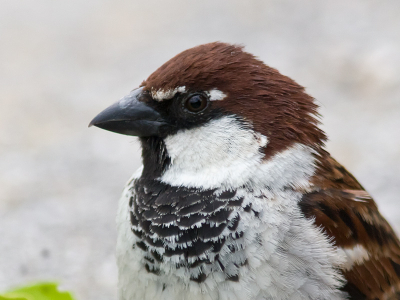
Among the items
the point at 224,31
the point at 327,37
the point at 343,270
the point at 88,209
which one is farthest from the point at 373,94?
the point at 343,270

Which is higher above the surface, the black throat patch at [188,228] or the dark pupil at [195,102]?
the dark pupil at [195,102]

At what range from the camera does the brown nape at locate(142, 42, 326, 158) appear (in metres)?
2.22

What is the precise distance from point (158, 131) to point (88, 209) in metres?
1.92

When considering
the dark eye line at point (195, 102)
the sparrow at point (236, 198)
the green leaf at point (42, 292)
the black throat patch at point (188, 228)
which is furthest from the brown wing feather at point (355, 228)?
the green leaf at point (42, 292)

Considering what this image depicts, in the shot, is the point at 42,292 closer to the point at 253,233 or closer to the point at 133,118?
the point at 253,233

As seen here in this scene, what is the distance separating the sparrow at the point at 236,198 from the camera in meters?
2.08

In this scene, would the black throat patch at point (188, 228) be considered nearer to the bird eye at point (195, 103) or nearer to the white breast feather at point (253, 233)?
the white breast feather at point (253, 233)

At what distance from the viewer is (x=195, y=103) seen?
225 cm

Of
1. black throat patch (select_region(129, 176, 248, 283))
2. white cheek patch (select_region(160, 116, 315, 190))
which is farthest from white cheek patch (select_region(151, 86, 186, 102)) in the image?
black throat patch (select_region(129, 176, 248, 283))

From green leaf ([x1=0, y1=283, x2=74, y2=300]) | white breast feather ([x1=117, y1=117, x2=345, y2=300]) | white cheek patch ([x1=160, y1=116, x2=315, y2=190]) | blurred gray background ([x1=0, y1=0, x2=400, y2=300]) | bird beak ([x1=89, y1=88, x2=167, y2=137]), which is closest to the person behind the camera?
green leaf ([x1=0, y1=283, x2=74, y2=300])

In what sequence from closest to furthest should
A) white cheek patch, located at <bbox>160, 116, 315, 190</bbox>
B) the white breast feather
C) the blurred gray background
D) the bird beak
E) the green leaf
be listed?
1. the green leaf
2. the white breast feather
3. white cheek patch, located at <bbox>160, 116, 315, 190</bbox>
4. the bird beak
5. the blurred gray background

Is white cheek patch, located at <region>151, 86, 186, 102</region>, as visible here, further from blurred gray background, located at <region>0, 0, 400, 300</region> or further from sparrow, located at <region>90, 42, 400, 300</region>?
blurred gray background, located at <region>0, 0, 400, 300</region>

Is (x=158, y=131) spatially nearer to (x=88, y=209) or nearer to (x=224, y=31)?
(x=88, y=209)

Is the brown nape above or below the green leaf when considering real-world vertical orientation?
above
